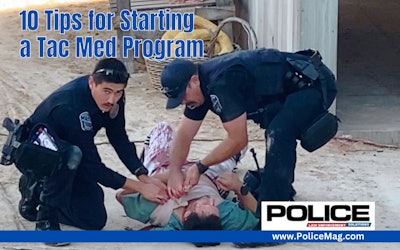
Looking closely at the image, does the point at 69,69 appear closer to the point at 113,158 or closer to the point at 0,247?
the point at 113,158

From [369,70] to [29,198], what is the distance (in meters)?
4.35

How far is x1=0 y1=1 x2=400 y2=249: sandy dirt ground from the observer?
5.39 meters

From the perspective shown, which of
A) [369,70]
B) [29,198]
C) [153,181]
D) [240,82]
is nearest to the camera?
[240,82]

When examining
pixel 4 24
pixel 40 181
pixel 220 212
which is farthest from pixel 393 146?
pixel 4 24

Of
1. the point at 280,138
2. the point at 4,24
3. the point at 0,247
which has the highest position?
the point at 4,24

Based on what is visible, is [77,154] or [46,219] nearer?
[77,154]

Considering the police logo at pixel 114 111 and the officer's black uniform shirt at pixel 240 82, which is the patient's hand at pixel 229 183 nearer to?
the officer's black uniform shirt at pixel 240 82

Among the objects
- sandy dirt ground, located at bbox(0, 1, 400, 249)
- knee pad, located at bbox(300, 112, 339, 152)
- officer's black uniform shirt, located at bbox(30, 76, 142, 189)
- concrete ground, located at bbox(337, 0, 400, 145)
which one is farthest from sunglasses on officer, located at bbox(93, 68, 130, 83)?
concrete ground, located at bbox(337, 0, 400, 145)

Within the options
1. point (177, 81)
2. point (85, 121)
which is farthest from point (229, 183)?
point (85, 121)

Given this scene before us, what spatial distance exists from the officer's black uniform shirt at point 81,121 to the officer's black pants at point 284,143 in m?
0.70

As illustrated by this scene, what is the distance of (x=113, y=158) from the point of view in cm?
648

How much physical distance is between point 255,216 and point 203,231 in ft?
1.24

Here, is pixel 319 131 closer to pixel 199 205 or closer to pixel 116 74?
pixel 199 205

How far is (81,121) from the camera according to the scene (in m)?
5.00
